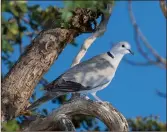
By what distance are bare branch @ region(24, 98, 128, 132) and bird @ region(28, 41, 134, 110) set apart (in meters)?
0.08

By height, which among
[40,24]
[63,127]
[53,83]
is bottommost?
[63,127]

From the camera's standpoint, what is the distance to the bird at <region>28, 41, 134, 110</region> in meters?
4.26

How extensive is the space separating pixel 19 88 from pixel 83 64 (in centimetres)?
63

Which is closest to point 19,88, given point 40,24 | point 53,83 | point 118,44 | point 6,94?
point 6,94

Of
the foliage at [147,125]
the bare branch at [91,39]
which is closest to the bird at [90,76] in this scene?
the bare branch at [91,39]

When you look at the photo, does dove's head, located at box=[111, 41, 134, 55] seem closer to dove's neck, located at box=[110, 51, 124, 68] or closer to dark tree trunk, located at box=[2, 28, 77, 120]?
dove's neck, located at box=[110, 51, 124, 68]

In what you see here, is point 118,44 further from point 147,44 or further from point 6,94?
point 6,94

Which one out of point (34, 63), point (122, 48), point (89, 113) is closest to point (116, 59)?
point (122, 48)

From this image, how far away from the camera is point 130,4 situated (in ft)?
13.3

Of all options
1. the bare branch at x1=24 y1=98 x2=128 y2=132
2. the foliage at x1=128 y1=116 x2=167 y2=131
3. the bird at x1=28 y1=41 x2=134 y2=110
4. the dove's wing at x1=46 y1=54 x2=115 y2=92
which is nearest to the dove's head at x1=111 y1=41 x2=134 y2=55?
the bird at x1=28 y1=41 x2=134 y2=110

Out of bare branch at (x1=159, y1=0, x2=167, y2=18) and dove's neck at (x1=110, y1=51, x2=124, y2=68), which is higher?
bare branch at (x1=159, y1=0, x2=167, y2=18)

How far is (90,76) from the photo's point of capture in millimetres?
4344

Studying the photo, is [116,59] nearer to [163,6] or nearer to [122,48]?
[122,48]

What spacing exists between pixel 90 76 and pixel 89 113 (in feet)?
0.95
